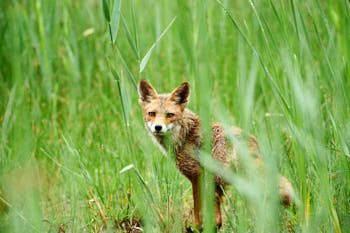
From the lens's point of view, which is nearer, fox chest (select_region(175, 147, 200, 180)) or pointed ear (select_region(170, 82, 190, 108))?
fox chest (select_region(175, 147, 200, 180))

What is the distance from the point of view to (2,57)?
597cm

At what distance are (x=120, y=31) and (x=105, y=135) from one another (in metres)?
2.40

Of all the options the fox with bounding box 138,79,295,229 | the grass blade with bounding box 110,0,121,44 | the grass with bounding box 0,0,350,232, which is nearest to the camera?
the grass with bounding box 0,0,350,232

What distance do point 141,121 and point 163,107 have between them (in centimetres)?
72

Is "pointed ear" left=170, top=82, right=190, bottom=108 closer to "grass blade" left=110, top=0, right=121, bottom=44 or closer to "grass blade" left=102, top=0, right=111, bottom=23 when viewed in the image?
"grass blade" left=110, top=0, right=121, bottom=44

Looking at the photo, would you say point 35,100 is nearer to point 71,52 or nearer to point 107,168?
point 71,52

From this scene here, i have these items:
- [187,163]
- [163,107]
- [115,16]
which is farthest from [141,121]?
[115,16]

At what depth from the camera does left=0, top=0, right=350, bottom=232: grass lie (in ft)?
7.20

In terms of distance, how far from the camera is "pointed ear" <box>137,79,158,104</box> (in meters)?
3.89

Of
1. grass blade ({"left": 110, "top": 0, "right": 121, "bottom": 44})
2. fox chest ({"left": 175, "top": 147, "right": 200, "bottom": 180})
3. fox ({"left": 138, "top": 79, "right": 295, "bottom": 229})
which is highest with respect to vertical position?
grass blade ({"left": 110, "top": 0, "right": 121, "bottom": 44})

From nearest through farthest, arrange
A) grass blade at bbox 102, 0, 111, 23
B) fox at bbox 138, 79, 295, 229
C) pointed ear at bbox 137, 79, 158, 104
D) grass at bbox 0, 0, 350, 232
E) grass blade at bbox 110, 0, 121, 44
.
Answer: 1. grass at bbox 0, 0, 350, 232
2. grass blade at bbox 102, 0, 111, 23
3. grass blade at bbox 110, 0, 121, 44
4. fox at bbox 138, 79, 295, 229
5. pointed ear at bbox 137, 79, 158, 104

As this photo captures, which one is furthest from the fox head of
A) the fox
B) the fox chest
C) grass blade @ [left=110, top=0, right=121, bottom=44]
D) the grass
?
grass blade @ [left=110, top=0, right=121, bottom=44]

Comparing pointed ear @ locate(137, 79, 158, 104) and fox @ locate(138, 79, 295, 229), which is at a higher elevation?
pointed ear @ locate(137, 79, 158, 104)

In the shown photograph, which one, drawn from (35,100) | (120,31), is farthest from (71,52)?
(120,31)
